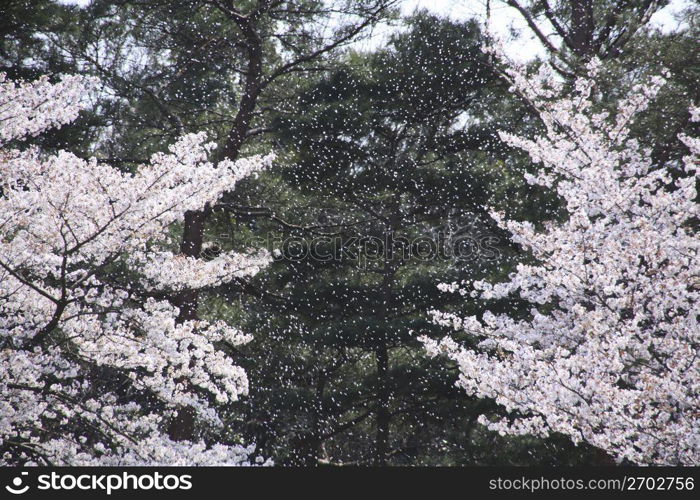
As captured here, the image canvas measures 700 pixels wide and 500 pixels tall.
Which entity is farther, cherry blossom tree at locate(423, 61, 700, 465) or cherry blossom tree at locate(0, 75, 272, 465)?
cherry blossom tree at locate(0, 75, 272, 465)

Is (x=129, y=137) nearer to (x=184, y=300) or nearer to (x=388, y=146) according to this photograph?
(x=184, y=300)

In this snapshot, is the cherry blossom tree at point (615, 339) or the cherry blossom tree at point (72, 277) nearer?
the cherry blossom tree at point (615, 339)

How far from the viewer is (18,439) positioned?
4242mm

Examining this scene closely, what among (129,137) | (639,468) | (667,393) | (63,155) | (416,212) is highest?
(129,137)

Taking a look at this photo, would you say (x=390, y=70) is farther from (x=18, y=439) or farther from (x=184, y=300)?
(x=18, y=439)

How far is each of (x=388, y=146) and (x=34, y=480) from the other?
21.5ft

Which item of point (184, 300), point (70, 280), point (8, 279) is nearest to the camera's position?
point (8, 279)

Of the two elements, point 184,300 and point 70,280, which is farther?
point 184,300

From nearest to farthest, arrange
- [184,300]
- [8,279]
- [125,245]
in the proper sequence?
[8,279], [125,245], [184,300]

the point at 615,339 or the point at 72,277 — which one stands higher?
the point at 72,277

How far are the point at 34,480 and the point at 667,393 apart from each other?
3.15 metres

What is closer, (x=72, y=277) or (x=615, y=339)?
(x=615, y=339)

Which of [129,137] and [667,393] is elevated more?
[129,137]

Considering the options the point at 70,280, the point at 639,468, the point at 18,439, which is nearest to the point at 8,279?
the point at 70,280
